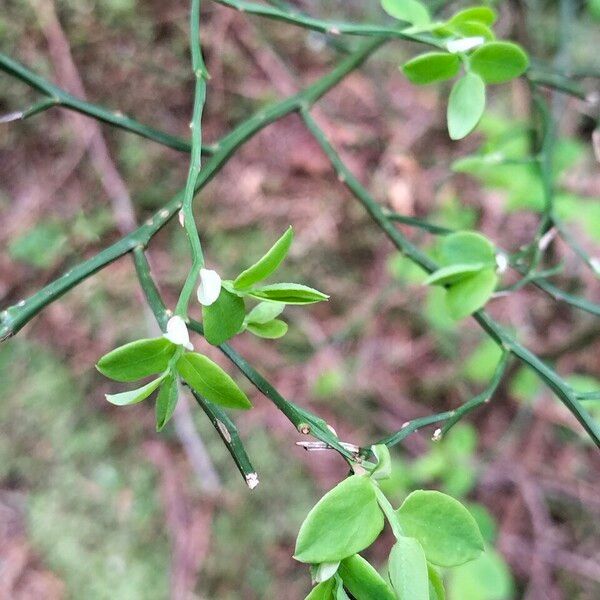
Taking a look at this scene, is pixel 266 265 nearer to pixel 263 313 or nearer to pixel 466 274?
pixel 263 313

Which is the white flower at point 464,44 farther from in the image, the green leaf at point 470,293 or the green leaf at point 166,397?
the green leaf at point 166,397

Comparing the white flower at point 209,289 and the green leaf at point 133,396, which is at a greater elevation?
the white flower at point 209,289

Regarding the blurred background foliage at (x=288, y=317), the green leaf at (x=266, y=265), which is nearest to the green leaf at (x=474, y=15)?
the green leaf at (x=266, y=265)

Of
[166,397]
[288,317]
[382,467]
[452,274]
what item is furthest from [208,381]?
[288,317]

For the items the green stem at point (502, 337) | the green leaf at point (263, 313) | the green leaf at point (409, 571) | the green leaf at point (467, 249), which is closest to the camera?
the green leaf at point (409, 571)

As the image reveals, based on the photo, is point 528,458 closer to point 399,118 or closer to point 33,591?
point 399,118

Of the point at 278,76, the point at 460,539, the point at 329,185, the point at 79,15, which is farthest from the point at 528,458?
the point at 79,15

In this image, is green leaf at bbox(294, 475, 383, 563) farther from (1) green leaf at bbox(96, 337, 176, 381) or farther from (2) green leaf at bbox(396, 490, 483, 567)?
(1) green leaf at bbox(96, 337, 176, 381)

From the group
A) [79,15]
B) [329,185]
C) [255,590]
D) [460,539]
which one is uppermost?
[79,15]
